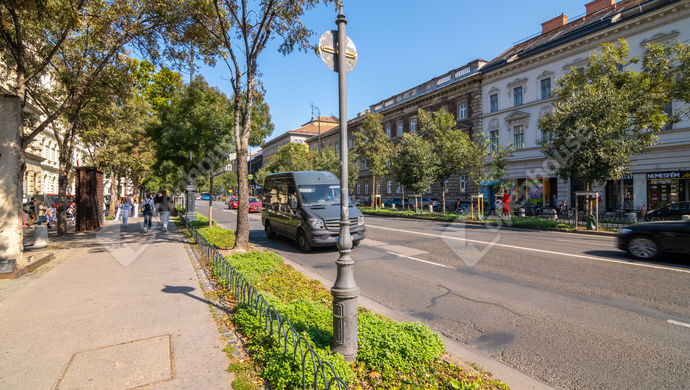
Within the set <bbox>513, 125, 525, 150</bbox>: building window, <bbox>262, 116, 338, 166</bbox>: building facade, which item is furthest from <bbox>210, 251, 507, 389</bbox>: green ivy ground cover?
<bbox>262, 116, 338, 166</bbox>: building facade

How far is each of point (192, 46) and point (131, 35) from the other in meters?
1.72

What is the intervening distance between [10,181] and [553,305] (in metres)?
11.5

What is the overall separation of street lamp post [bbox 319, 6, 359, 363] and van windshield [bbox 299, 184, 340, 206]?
7.50 meters

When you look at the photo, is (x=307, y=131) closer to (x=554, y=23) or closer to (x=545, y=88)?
(x=554, y=23)

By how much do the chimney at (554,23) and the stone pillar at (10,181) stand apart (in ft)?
125

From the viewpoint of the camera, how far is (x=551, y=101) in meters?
27.2

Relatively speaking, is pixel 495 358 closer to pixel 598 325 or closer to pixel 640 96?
pixel 598 325

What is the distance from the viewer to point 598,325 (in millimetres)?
4531

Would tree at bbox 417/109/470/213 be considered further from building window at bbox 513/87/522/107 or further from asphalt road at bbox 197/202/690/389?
asphalt road at bbox 197/202/690/389

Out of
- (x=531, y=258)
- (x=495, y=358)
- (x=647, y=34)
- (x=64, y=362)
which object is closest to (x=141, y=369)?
(x=64, y=362)

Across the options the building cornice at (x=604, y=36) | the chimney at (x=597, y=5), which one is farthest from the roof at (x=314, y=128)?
the chimney at (x=597, y=5)

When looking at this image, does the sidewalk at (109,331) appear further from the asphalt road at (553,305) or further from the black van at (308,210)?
the black van at (308,210)

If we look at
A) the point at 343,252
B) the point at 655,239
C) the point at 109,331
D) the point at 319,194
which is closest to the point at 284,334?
the point at 343,252

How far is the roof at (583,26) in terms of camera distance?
22766mm
